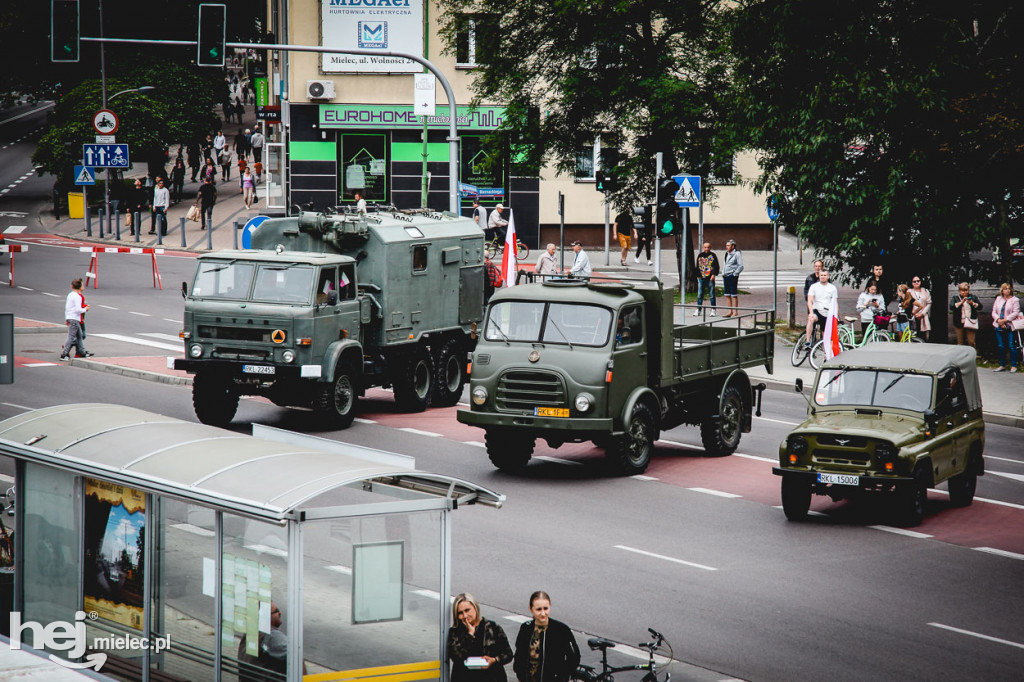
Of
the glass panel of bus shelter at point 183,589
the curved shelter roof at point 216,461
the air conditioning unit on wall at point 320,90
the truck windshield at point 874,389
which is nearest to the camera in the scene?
the curved shelter roof at point 216,461

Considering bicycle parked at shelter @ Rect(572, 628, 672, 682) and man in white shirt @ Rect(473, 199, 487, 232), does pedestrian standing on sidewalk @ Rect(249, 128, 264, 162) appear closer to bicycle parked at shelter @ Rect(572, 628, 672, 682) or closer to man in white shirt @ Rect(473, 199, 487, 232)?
man in white shirt @ Rect(473, 199, 487, 232)

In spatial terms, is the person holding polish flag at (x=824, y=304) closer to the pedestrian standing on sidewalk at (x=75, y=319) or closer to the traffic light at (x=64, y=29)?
the pedestrian standing on sidewalk at (x=75, y=319)

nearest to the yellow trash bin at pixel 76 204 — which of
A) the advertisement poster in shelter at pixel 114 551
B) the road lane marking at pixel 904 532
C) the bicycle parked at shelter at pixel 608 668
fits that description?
the road lane marking at pixel 904 532

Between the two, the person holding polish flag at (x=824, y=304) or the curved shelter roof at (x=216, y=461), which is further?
the person holding polish flag at (x=824, y=304)

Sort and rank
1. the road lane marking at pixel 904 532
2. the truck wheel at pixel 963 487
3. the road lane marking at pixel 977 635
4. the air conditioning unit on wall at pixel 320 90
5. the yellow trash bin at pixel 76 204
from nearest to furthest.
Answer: the road lane marking at pixel 977 635
the road lane marking at pixel 904 532
the truck wheel at pixel 963 487
the air conditioning unit on wall at pixel 320 90
the yellow trash bin at pixel 76 204

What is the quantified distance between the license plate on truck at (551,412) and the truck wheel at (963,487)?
4.88m

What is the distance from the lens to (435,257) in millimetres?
22625

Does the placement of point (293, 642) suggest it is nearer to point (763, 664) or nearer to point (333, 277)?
point (763, 664)

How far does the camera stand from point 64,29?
2136 cm

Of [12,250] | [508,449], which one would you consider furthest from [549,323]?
[12,250]

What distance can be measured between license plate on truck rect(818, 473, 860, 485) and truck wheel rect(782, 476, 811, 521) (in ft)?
0.73

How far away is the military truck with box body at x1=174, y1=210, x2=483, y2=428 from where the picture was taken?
63.9 ft

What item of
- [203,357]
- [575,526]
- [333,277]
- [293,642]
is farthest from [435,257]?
[293,642]

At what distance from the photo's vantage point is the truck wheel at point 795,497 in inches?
604
